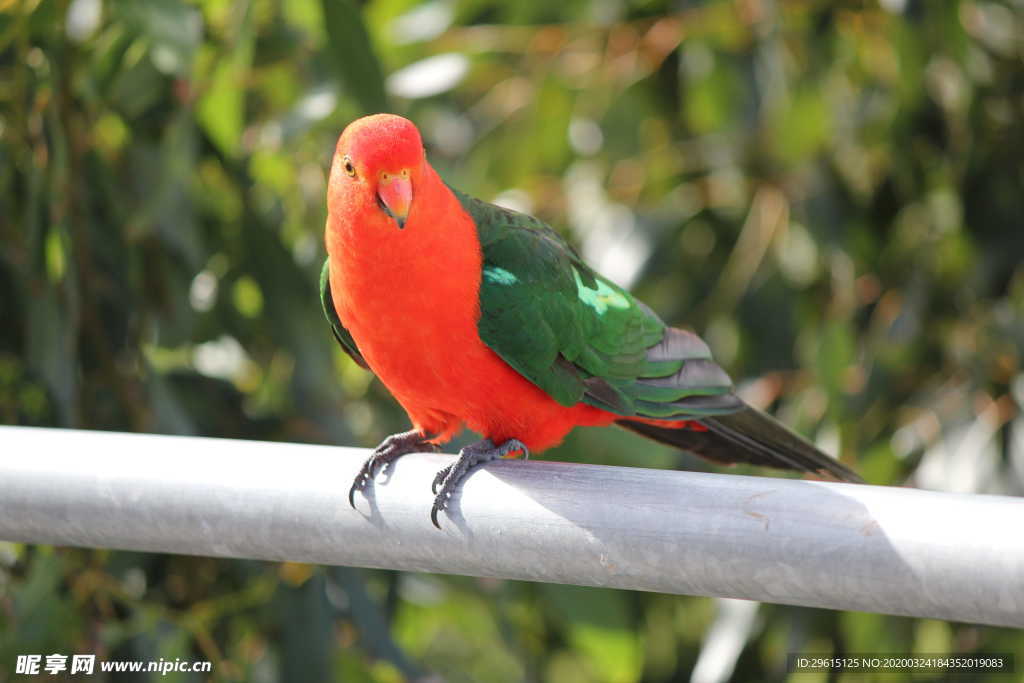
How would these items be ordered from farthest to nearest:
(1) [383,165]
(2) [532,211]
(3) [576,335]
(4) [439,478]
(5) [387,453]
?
(2) [532,211]
(3) [576,335]
(5) [387,453]
(1) [383,165]
(4) [439,478]

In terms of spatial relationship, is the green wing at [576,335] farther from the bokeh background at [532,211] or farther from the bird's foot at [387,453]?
the bokeh background at [532,211]

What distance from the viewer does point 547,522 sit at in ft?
3.48

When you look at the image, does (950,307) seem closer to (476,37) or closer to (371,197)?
(476,37)

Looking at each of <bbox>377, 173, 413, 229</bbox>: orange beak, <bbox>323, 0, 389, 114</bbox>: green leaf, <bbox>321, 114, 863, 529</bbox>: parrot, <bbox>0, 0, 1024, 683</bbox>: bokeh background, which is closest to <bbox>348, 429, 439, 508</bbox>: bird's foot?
<bbox>321, 114, 863, 529</bbox>: parrot

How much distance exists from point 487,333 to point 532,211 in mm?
1684

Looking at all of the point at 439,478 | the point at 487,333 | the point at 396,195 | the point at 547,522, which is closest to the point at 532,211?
the point at 487,333

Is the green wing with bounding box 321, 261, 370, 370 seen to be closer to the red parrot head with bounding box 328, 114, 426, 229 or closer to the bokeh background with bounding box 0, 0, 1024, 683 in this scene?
the red parrot head with bounding box 328, 114, 426, 229

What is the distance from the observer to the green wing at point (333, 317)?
1.62m

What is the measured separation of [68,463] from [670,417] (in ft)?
2.77

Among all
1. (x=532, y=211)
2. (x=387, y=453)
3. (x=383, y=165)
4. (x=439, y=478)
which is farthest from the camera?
(x=532, y=211)

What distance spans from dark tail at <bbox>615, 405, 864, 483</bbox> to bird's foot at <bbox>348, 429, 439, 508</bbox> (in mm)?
412

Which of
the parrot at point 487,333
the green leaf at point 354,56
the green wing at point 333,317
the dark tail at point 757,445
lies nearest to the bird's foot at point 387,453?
the parrot at point 487,333

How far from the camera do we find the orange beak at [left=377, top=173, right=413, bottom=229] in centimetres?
138

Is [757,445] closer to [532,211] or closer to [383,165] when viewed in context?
[383,165]
